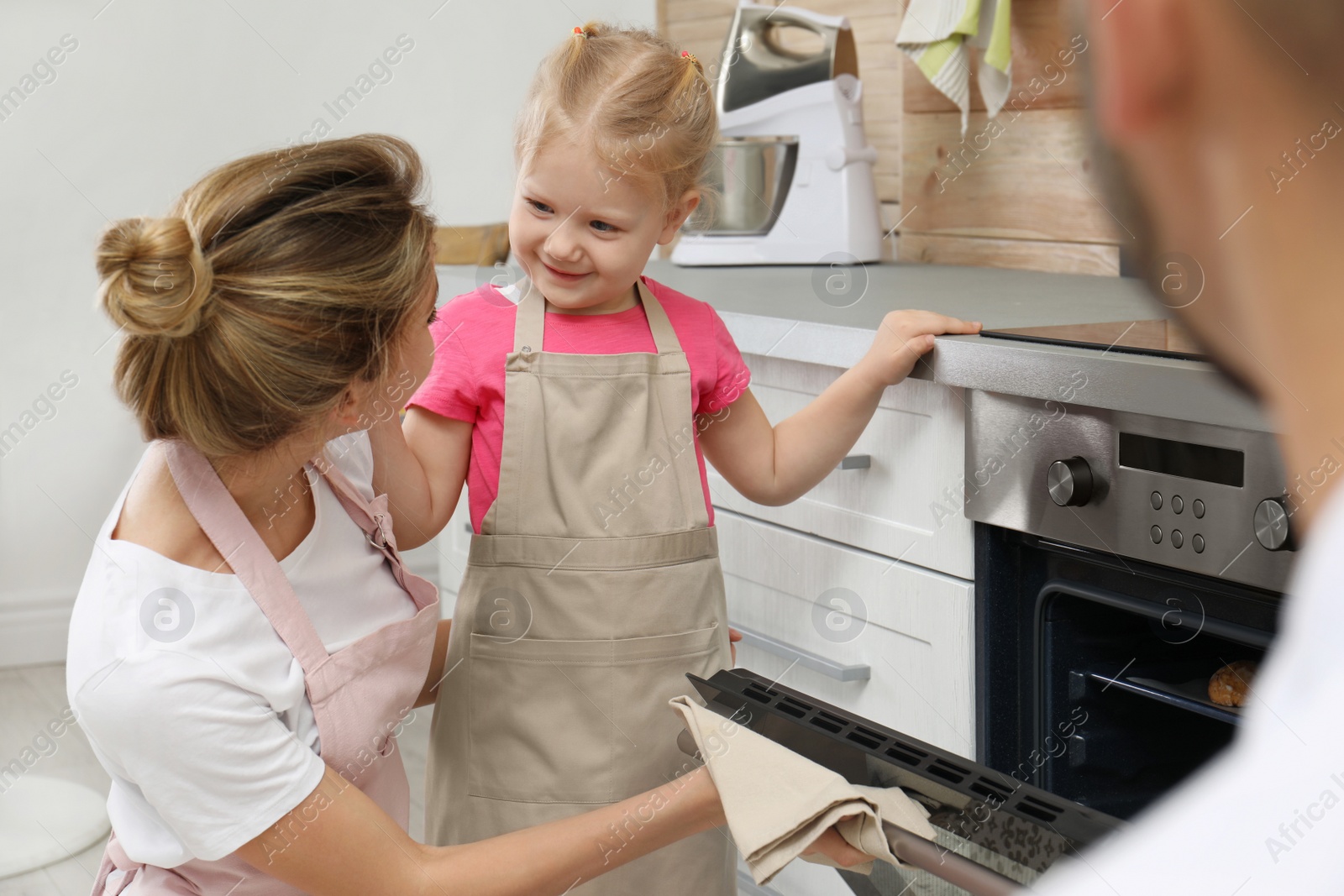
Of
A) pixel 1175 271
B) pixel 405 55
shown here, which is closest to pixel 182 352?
pixel 1175 271

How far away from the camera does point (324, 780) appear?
869mm

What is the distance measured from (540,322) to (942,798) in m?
0.58

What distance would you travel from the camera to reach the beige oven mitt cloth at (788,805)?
0.75m

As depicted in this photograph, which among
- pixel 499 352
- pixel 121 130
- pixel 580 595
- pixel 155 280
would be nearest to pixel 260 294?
pixel 155 280

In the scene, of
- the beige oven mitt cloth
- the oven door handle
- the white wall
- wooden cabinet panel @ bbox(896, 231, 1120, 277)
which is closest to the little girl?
the beige oven mitt cloth

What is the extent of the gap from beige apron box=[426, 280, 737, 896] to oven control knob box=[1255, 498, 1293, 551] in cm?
48

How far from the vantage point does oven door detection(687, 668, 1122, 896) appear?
65cm

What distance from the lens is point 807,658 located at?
134cm

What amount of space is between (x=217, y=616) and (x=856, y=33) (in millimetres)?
1653

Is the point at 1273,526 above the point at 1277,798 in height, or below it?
below

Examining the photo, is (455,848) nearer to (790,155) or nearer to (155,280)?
(155,280)

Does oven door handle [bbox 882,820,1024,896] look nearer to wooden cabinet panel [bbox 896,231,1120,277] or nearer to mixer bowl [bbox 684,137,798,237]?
wooden cabinet panel [bbox 896,231,1120,277]

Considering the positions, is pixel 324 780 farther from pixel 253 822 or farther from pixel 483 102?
pixel 483 102

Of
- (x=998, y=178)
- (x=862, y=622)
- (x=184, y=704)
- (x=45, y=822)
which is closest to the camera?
(x=184, y=704)
